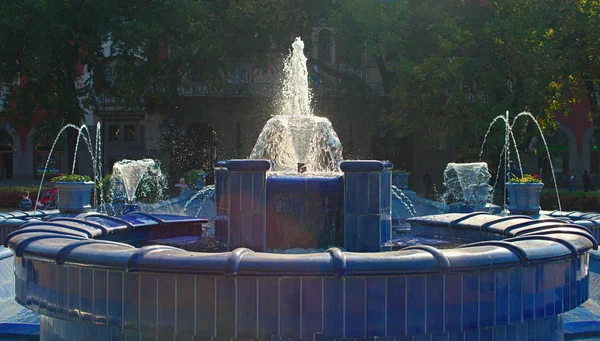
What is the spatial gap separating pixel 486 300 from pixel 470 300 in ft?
0.45

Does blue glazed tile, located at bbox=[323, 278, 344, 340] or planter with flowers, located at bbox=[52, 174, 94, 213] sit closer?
blue glazed tile, located at bbox=[323, 278, 344, 340]

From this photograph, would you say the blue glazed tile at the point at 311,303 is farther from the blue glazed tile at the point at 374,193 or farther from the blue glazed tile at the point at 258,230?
the blue glazed tile at the point at 374,193

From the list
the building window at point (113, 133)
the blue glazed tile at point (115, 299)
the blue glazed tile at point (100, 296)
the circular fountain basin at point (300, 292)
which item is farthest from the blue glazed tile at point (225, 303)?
the building window at point (113, 133)

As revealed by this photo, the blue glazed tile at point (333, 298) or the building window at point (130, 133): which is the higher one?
the building window at point (130, 133)

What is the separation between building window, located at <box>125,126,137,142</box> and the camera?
39.6 meters

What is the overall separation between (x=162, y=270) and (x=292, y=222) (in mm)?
2957

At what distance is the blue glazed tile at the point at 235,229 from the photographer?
681 cm

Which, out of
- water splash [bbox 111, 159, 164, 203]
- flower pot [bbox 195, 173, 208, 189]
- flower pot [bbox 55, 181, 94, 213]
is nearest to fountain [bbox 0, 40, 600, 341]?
flower pot [bbox 55, 181, 94, 213]

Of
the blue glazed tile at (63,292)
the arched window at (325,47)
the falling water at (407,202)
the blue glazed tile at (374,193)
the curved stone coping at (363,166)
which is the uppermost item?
the arched window at (325,47)

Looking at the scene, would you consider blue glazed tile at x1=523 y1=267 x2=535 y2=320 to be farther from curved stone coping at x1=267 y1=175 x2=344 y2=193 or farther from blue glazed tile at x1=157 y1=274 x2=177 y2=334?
curved stone coping at x1=267 y1=175 x2=344 y2=193

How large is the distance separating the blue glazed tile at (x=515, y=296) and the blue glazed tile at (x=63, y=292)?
3.29m

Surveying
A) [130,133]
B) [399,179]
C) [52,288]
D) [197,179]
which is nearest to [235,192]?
[52,288]

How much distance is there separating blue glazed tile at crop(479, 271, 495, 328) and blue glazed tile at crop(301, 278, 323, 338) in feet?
3.86

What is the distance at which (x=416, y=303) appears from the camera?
14.4 ft
